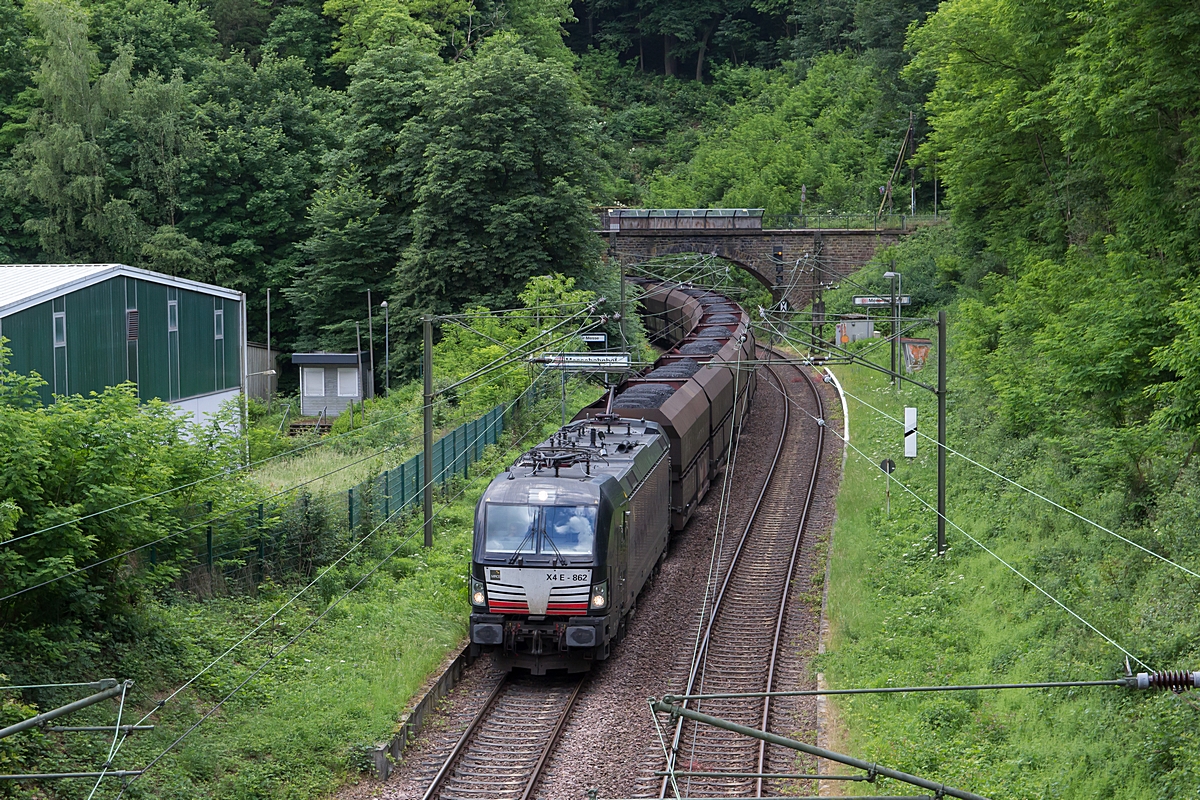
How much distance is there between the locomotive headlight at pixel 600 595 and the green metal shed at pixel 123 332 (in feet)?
37.8

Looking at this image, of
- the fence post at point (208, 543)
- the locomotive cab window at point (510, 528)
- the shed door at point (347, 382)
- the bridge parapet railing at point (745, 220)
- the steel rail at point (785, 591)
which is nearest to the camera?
the steel rail at point (785, 591)

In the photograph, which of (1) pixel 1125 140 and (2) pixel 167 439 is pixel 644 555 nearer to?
(2) pixel 167 439

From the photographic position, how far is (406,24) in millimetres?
54562

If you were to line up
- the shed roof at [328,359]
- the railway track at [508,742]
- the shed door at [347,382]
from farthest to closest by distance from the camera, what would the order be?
1. the shed door at [347,382]
2. the shed roof at [328,359]
3. the railway track at [508,742]

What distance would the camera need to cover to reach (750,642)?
742 inches

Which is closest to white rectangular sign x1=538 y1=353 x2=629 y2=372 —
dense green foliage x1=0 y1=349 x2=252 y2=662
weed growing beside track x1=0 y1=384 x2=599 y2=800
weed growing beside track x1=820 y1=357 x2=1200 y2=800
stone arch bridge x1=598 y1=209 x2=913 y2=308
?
weed growing beside track x1=0 y1=384 x2=599 y2=800

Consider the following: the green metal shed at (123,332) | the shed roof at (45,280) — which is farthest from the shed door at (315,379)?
the shed roof at (45,280)

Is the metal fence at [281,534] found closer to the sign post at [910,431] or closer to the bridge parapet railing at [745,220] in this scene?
the sign post at [910,431]

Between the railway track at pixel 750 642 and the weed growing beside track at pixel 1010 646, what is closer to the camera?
the weed growing beside track at pixel 1010 646

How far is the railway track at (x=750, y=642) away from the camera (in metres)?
14.0

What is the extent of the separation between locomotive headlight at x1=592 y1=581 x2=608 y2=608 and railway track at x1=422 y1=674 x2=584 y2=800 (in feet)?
4.27

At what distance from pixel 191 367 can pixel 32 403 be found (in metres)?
15.3

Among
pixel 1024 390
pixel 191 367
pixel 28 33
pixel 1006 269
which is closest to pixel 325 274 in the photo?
pixel 191 367

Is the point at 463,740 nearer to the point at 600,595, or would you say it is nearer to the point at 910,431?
the point at 600,595
